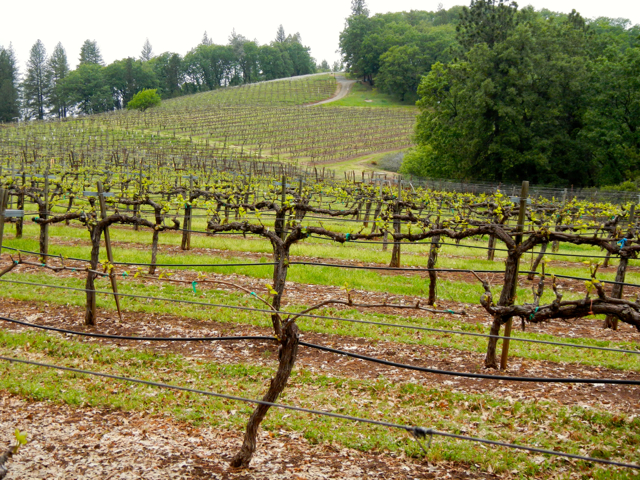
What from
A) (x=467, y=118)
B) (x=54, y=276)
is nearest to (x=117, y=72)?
(x=467, y=118)

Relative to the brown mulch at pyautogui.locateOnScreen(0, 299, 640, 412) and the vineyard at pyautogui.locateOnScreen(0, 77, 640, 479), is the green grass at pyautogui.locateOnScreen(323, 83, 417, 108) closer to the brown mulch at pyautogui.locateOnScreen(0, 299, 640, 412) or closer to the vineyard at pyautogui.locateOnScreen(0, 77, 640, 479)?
the vineyard at pyautogui.locateOnScreen(0, 77, 640, 479)

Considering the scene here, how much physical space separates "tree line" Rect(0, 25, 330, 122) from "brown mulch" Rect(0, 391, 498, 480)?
97914 mm

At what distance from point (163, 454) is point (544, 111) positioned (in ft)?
120

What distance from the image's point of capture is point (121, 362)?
29.0 ft

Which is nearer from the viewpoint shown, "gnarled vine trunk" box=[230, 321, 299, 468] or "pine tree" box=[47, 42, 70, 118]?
"gnarled vine trunk" box=[230, 321, 299, 468]

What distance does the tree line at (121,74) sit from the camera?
103 m

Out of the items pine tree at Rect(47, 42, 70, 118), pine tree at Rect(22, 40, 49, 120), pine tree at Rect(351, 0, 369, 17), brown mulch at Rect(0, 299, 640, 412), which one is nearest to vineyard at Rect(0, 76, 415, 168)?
pine tree at Rect(47, 42, 70, 118)

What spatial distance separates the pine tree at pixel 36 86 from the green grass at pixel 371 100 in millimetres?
56914

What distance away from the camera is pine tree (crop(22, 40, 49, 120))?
103 metres

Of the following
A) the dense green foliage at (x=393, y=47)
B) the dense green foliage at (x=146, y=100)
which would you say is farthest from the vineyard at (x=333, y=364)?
the dense green foliage at (x=146, y=100)

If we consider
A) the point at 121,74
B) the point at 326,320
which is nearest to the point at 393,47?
the point at 121,74

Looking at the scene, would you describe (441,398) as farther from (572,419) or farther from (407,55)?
(407,55)

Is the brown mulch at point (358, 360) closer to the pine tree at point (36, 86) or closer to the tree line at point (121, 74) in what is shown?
the tree line at point (121, 74)

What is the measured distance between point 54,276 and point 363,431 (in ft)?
34.4
